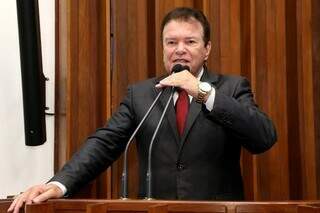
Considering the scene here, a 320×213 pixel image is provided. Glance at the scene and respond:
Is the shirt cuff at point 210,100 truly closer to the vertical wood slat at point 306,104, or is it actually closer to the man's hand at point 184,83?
the man's hand at point 184,83

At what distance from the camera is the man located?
1253 millimetres

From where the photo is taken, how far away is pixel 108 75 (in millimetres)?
1579

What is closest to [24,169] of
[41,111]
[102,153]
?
[41,111]

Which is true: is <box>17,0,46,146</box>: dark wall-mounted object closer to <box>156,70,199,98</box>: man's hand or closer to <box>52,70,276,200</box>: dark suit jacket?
<box>52,70,276,200</box>: dark suit jacket

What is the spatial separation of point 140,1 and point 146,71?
0.23 m

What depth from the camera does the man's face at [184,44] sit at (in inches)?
52.2

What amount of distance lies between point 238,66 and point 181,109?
359 mm

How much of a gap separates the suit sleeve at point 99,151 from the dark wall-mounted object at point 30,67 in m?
0.22

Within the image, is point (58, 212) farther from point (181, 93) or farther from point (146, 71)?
point (146, 71)

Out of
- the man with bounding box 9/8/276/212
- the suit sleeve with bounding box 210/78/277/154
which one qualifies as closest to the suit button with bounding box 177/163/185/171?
the man with bounding box 9/8/276/212

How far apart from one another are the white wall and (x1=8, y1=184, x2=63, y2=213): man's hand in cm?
55

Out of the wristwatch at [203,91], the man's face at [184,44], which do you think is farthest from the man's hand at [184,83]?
the man's face at [184,44]

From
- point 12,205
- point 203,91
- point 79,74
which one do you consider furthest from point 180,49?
point 12,205

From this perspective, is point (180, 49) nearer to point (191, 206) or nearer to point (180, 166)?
point (180, 166)
